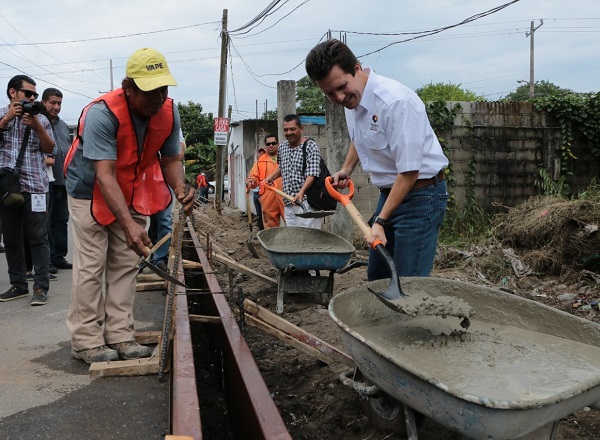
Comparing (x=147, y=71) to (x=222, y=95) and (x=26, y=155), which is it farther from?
(x=222, y=95)

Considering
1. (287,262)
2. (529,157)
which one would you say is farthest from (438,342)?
(529,157)

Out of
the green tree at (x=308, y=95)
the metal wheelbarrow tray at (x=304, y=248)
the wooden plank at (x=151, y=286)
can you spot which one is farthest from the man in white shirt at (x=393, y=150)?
the green tree at (x=308, y=95)

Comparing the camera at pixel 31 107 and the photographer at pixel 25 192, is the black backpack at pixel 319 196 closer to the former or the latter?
the photographer at pixel 25 192

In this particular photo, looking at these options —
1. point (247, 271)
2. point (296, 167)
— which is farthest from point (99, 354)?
point (296, 167)

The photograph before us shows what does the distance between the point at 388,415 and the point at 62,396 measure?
1807mm

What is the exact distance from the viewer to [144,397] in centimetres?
326

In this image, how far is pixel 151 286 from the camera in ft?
19.7

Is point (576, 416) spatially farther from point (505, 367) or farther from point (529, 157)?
Result: point (529, 157)

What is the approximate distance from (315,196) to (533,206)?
3.72 meters

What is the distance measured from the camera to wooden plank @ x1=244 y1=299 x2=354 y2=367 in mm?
3412

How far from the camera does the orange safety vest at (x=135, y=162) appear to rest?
3412 mm

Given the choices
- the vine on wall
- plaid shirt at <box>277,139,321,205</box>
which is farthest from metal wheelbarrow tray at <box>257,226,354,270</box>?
the vine on wall

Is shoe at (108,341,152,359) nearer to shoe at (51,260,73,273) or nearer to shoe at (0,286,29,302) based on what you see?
shoe at (0,286,29,302)

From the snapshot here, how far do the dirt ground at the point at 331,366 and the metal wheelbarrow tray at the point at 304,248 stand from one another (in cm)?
48
